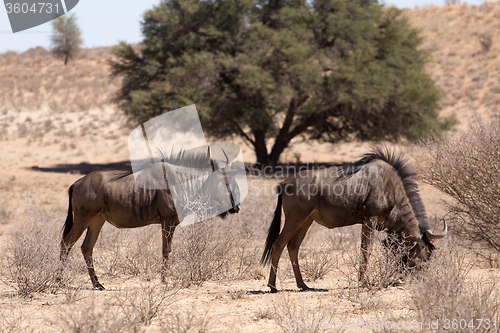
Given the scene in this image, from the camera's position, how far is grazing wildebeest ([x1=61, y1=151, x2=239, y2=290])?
19.6ft

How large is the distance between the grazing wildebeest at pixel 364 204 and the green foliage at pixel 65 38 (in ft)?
158

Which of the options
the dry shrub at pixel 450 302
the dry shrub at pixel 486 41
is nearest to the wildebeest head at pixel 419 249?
the dry shrub at pixel 450 302

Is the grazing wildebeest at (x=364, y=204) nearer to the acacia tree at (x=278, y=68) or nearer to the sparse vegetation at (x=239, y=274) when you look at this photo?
the sparse vegetation at (x=239, y=274)

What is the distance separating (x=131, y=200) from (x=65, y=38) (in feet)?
159

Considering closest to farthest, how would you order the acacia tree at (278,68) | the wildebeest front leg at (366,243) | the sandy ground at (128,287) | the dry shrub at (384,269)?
1. the sandy ground at (128,287)
2. the dry shrub at (384,269)
3. the wildebeest front leg at (366,243)
4. the acacia tree at (278,68)

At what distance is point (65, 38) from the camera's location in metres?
48.1

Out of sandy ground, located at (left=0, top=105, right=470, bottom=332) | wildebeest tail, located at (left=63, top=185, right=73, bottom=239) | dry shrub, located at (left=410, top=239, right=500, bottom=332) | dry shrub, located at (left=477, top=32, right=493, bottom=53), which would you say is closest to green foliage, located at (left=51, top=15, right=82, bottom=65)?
sandy ground, located at (left=0, top=105, right=470, bottom=332)

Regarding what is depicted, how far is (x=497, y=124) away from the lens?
6938mm

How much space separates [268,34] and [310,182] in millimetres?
13882

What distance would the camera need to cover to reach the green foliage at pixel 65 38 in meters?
47.8

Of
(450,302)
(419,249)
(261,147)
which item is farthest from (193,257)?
(261,147)

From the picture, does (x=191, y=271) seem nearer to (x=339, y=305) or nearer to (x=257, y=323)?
(x=257, y=323)

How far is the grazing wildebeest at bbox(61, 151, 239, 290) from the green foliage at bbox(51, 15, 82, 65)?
4682cm

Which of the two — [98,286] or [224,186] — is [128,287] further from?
[224,186]
